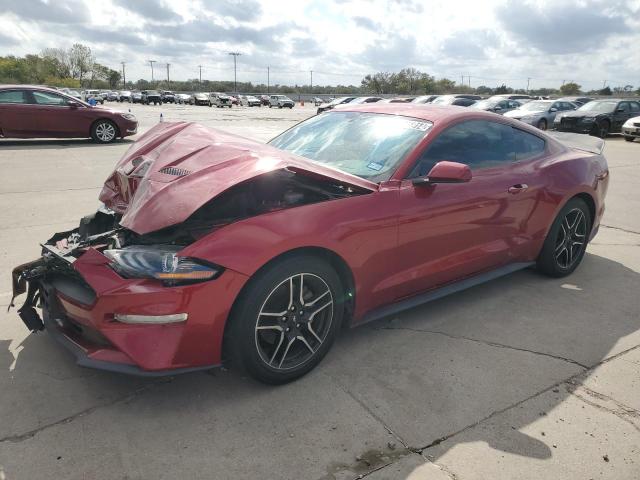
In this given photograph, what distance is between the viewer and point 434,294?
11.5ft

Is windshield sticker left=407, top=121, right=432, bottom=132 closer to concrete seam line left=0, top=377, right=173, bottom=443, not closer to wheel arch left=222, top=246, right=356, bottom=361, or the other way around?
wheel arch left=222, top=246, right=356, bottom=361

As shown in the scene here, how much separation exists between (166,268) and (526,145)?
3228 millimetres

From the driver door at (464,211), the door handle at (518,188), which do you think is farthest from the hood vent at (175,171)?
the door handle at (518,188)

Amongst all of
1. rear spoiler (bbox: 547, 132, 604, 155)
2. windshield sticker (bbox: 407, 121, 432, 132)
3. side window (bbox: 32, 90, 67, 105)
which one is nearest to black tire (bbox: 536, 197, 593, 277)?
rear spoiler (bbox: 547, 132, 604, 155)

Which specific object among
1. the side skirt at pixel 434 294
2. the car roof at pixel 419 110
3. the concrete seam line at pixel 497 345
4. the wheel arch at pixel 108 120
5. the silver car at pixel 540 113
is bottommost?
the concrete seam line at pixel 497 345

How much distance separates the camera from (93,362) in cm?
243

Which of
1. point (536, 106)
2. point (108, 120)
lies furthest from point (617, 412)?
point (536, 106)

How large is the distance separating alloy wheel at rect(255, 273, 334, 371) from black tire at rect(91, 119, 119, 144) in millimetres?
12316

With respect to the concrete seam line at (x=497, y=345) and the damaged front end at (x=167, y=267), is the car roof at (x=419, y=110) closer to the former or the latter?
the damaged front end at (x=167, y=267)

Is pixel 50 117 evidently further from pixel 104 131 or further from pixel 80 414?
pixel 80 414

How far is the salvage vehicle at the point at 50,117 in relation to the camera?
A: 39.4ft

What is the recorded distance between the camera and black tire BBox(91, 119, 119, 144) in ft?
43.2

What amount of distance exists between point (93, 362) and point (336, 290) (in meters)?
1.33

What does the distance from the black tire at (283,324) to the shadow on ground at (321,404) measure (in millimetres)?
148
